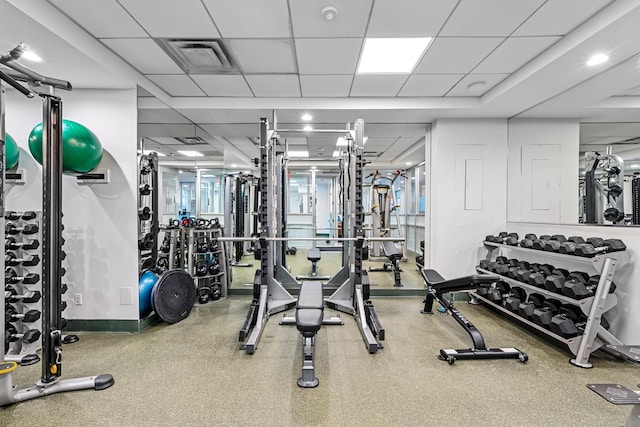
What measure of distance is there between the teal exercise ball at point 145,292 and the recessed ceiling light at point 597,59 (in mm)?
4906

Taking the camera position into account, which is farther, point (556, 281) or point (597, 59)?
point (556, 281)

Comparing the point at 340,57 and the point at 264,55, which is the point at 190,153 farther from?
the point at 340,57

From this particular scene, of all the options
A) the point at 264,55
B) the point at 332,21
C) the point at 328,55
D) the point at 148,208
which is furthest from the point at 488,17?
the point at 148,208

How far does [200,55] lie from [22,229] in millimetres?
2249

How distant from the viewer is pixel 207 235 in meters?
4.44

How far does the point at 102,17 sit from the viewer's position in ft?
7.75

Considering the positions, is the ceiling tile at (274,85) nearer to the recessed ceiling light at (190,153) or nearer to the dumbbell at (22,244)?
the recessed ceiling light at (190,153)

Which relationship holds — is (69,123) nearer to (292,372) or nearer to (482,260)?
(292,372)

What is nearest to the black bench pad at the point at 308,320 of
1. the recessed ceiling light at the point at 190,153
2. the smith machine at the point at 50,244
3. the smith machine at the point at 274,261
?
the smith machine at the point at 274,261

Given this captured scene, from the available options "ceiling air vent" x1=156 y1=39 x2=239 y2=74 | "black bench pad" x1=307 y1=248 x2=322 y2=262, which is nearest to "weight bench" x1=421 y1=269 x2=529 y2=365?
"black bench pad" x1=307 y1=248 x2=322 y2=262

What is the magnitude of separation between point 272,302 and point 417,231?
543 centimetres

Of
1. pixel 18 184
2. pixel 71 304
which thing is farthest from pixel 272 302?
pixel 18 184

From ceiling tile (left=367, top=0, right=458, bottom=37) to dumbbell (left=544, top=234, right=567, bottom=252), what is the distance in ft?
7.68

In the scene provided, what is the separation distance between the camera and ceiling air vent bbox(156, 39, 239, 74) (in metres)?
2.74
